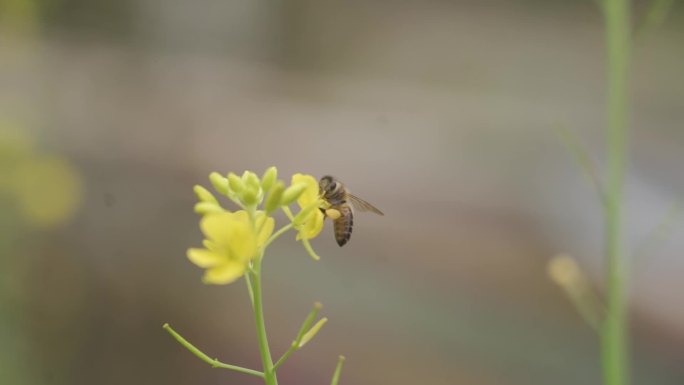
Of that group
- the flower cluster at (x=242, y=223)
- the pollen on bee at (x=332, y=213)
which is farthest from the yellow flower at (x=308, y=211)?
the pollen on bee at (x=332, y=213)

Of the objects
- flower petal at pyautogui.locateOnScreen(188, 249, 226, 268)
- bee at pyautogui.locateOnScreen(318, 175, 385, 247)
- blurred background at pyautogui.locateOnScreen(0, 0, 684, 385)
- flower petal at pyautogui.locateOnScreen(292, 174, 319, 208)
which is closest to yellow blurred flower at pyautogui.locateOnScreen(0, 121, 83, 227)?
blurred background at pyautogui.locateOnScreen(0, 0, 684, 385)

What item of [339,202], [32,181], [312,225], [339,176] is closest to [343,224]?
[339,202]

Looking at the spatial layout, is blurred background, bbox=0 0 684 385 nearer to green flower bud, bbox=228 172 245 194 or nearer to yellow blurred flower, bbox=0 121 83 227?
yellow blurred flower, bbox=0 121 83 227

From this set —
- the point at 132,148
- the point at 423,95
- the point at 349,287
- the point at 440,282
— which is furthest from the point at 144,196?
the point at 423,95

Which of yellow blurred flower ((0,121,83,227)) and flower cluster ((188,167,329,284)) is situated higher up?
flower cluster ((188,167,329,284))

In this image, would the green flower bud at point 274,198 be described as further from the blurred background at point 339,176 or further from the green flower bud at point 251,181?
the blurred background at point 339,176

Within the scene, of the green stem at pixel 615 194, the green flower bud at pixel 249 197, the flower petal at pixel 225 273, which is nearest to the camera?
the flower petal at pixel 225 273
